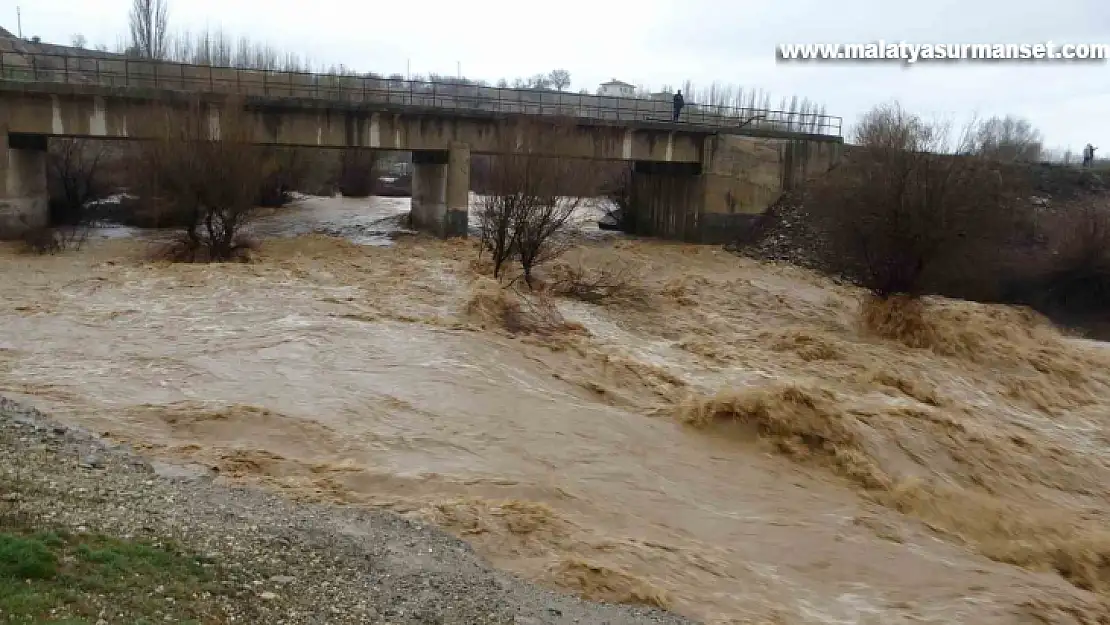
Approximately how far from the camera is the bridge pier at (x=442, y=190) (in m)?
35.4

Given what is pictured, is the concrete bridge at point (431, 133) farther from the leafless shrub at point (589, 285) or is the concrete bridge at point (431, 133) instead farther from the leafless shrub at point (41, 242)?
the leafless shrub at point (589, 285)

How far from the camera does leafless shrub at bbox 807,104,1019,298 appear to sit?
23.6 m

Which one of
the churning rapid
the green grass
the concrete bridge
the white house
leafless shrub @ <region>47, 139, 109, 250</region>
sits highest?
the white house

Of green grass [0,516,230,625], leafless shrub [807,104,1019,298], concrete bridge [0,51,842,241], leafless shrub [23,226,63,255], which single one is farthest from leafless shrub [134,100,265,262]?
green grass [0,516,230,625]

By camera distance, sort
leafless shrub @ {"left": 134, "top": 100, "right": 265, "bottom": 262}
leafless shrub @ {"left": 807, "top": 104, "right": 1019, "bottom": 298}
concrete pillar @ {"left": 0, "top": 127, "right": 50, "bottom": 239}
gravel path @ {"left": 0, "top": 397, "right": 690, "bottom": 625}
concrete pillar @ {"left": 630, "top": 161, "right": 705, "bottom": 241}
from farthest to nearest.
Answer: concrete pillar @ {"left": 630, "top": 161, "right": 705, "bottom": 241}, concrete pillar @ {"left": 0, "top": 127, "right": 50, "bottom": 239}, leafless shrub @ {"left": 134, "top": 100, "right": 265, "bottom": 262}, leafless shrub @ {"left": 807, "top": 104, "right": 1019, "bottom": 298}, gravel path @ {"left": 0, "top": 397, "right": 690, "bottom": 625}

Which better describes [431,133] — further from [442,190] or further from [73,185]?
[73,185]

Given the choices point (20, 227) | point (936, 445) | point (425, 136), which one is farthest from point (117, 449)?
point (425, 136)

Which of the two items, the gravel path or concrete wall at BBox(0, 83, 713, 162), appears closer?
the gravel path

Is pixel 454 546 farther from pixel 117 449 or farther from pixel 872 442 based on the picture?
pixel 872 442

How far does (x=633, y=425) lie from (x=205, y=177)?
18423 millimetres

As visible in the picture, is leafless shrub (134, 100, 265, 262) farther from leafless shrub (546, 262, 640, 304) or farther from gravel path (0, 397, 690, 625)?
gravel path (0, 397, 690, 625)

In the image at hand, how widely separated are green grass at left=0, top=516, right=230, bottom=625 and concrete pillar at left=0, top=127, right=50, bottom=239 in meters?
27.3

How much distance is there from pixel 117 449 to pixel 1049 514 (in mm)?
11993

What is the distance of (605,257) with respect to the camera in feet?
110
